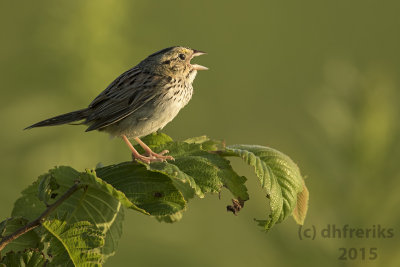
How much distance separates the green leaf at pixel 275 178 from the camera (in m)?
1.93

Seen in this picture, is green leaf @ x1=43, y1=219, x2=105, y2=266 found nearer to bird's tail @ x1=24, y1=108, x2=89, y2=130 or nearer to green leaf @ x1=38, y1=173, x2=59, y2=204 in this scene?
green leaf @ x1=38, y1=173, x2=59, y2=204

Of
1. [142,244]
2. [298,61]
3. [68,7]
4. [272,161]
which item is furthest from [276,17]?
[272,161]

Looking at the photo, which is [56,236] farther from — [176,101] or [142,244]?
[142,244]

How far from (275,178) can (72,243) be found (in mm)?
687

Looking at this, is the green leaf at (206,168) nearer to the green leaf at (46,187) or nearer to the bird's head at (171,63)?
the green leaf at (46,187)

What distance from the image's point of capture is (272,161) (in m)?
2.04

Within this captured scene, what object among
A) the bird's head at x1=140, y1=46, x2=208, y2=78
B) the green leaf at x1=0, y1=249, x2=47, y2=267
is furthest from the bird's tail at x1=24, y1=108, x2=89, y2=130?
the green leaf at x1=0, y1=249, x2=47, y2=267

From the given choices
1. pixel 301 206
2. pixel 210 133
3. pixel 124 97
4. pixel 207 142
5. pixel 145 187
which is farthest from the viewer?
pixel 210 133

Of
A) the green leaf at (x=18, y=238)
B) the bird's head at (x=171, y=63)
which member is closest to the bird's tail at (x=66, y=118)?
the bird's head at (x=171, y=63)

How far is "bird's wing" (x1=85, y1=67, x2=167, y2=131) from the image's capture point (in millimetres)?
4180

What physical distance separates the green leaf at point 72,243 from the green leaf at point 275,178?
54 centimetres

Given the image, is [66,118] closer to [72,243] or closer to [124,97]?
[124,97]

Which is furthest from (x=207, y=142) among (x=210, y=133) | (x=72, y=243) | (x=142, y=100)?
(x=210, y=133)

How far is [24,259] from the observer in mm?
1863
